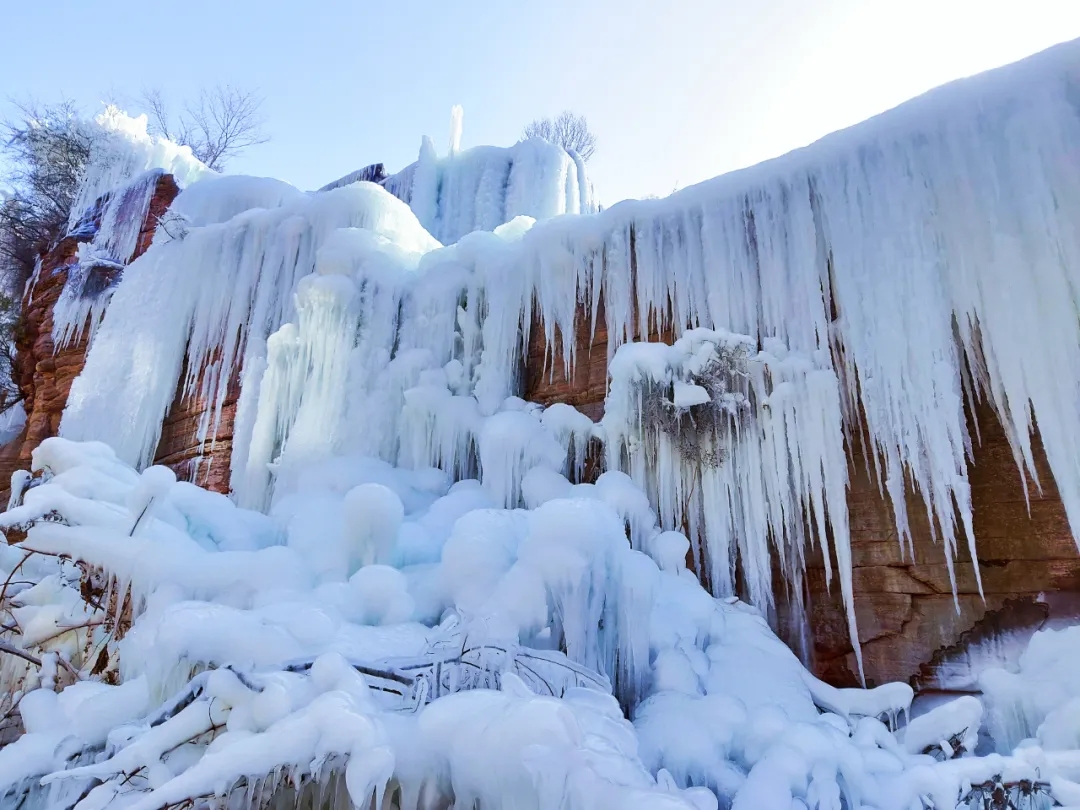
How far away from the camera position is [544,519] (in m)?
3.60

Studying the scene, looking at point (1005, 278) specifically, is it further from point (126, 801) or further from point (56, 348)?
point (56, 348)

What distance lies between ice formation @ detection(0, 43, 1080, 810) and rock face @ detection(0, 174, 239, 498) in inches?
30.0

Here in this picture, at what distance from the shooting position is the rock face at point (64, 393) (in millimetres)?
7488

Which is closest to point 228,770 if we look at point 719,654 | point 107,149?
point 719,654

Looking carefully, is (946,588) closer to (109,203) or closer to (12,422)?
(109,203)

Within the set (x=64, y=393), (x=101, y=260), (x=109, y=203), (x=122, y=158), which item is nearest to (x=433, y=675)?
(x=64, y=393)

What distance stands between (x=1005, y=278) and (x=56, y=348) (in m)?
10.5

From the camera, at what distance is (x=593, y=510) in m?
3.65

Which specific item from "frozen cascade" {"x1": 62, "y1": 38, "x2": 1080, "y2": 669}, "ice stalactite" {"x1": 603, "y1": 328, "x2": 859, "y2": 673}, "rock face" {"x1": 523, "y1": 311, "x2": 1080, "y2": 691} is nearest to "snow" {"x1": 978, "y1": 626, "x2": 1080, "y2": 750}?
"rock face" {"x1": 523, "y1": 311, "x2": 1080, "y2": 691}

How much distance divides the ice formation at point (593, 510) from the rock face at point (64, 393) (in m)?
0.76

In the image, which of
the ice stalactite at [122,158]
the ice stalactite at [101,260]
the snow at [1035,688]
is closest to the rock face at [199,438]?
the ice stalactite at [101,260]

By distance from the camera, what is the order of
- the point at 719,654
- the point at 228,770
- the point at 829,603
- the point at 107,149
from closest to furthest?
the point at 228,770, the point at 719,654, the point at 829,603, the point at 107,149

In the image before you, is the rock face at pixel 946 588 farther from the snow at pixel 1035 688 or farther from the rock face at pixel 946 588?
the snow at pixel 1035 688

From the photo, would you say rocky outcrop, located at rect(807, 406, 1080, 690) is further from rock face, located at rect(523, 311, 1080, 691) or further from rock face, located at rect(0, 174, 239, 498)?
rock face, located at rect(0, 174, 239, 498)
